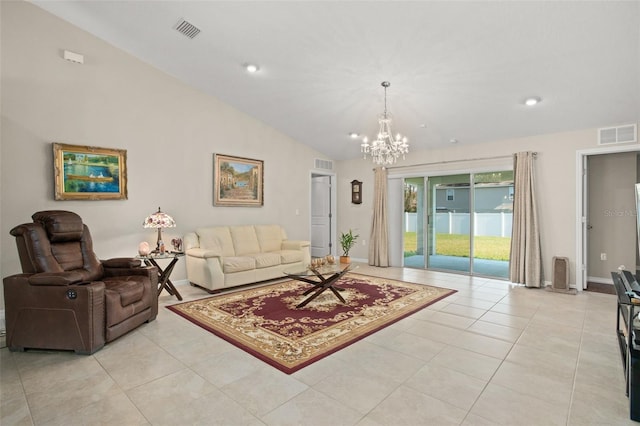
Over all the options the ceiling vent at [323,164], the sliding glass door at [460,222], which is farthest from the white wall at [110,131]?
the sliding glass door at [460,222]

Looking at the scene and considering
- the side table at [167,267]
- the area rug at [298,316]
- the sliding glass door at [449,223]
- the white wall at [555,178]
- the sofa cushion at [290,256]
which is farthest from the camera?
the sliding glass door at [449,223]

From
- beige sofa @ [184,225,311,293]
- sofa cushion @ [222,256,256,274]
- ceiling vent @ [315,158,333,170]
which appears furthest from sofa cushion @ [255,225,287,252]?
ceiling vent @ [315,158,333,170]

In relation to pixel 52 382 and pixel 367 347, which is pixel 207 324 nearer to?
pixel 52 382

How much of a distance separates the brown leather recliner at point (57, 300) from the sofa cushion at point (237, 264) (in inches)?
59.8

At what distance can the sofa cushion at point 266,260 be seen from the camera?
16.7ft

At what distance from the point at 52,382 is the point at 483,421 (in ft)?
9.63

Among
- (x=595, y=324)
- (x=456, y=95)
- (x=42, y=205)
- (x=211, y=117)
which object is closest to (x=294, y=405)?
(x=595, y=324)

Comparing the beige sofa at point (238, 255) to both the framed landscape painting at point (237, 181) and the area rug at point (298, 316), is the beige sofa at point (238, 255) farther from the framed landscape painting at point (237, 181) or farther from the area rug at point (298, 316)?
A: the framed landscape painting at point (237, 181)

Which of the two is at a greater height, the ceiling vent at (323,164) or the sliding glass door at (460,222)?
the ceiling vent at (323,164)

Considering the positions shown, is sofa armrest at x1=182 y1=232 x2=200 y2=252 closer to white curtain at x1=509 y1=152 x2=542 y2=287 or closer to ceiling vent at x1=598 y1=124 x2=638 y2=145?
white curtain at x1=509 y1=152 x2=542 y2=287

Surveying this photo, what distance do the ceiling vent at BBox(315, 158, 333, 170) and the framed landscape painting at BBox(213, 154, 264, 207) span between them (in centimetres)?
163

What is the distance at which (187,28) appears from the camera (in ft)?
12.2

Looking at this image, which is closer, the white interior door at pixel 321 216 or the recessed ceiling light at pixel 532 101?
the recessed ceiling light at pixel 532 101

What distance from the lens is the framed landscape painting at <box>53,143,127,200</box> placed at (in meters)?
3.91
